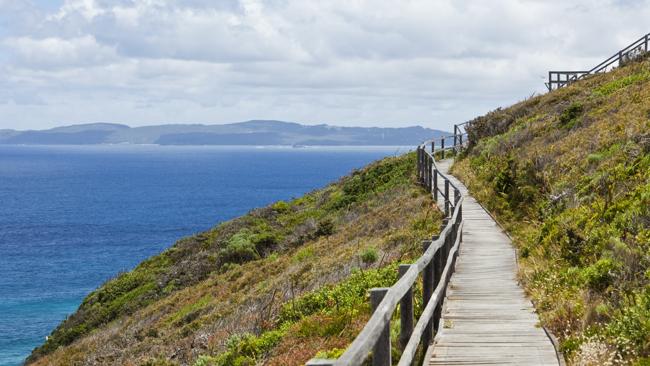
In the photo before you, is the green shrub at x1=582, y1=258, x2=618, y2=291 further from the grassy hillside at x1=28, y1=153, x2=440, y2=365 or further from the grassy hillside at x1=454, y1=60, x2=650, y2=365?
the grassy hillside at x1=28, y1=153, x2=440, y2=365

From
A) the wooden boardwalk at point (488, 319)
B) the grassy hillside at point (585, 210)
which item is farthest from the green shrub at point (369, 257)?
the grassy hillside at point (585, 210)

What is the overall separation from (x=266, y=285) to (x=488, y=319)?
36.6 feet

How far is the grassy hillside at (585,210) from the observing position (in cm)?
882

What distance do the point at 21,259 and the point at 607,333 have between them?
2594 inches

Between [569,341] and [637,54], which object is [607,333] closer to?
[569,341]

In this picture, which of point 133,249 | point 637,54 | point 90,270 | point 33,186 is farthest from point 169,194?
point 637,54

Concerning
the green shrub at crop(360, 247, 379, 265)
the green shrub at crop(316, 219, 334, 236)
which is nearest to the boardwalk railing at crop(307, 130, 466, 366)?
the green shrub at crop(360, 247, 379, 265)

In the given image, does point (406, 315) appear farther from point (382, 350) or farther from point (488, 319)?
point (488, 319)

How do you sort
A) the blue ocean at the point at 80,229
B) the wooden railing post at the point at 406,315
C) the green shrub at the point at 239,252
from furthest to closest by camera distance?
the blue ocean at the point at 80,229 < the green shrub at the point at 239,252 < the wooden railing post at the point at 406,315

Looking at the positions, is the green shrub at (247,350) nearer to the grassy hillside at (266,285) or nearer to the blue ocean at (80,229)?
the grassy hillside at (266,285)

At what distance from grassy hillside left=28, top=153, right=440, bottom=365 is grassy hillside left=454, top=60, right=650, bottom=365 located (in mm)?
2606

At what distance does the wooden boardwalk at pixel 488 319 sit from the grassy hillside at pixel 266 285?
4.40 feet

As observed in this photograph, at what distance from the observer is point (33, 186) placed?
175m

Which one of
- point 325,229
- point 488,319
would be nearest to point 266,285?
point 325,229
